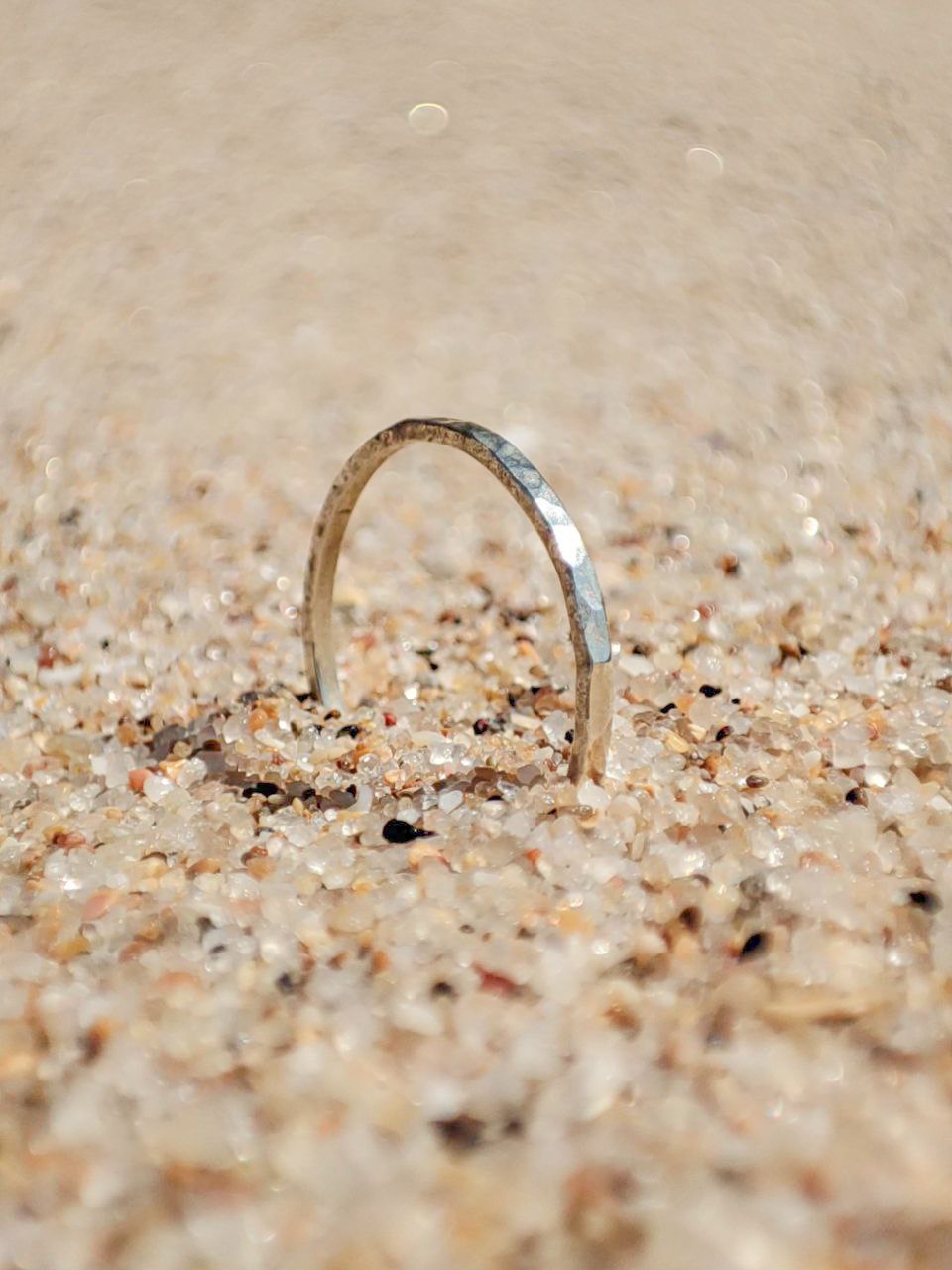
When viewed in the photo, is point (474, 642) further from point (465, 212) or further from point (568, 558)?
point (465, 212)

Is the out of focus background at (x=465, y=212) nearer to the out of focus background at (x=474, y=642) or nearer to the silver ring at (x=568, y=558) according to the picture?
the out of focus background at (x=474, y=642)

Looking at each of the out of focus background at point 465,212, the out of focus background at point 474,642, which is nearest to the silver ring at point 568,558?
the out of focus background at point 474,642

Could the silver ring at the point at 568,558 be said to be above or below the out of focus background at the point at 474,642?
above

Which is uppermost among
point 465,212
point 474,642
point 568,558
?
point 568,558

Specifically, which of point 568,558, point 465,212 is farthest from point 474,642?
point 465,212

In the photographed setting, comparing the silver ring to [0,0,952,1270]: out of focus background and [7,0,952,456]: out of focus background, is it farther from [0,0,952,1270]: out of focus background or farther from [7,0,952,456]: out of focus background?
[7,0,952,456]: out of focus background

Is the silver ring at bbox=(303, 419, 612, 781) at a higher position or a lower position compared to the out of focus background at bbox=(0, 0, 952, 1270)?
higher

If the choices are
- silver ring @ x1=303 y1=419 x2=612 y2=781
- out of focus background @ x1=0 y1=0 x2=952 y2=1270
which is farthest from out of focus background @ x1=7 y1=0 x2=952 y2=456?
silver ring @ x1=303 y1=419 x2=612 y2=781

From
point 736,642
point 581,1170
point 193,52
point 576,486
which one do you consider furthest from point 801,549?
point 193,52

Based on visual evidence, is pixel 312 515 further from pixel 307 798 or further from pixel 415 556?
pixel 307 798
